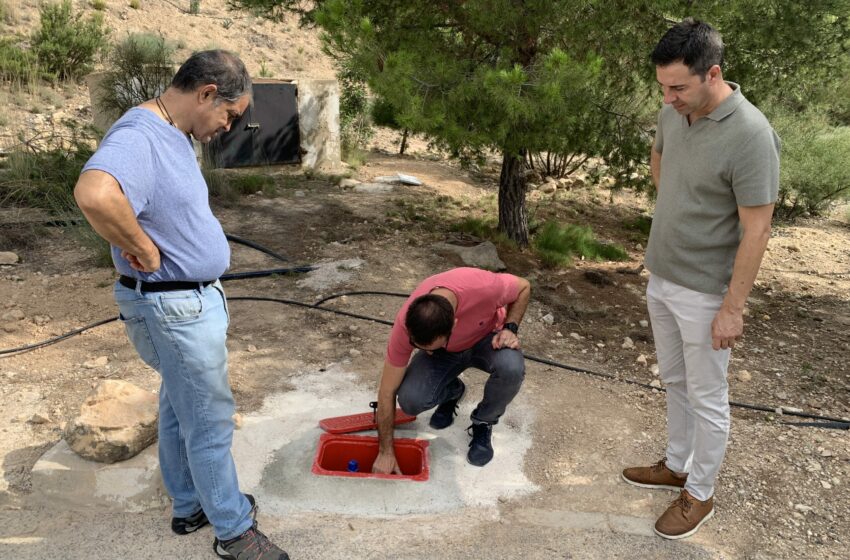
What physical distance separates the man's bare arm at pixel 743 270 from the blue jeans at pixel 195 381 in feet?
5.38

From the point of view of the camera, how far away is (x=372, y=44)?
446 centimetres

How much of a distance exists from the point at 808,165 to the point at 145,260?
9.30 metres

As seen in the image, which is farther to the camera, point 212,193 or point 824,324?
point 212,193

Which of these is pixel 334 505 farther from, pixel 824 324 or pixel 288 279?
pixel 824 324

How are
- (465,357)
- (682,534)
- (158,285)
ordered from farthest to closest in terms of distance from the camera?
1. (465,357)
2. (682,534)
3. (158,285)

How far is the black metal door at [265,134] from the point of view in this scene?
8.77 m

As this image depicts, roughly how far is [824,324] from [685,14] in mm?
2643

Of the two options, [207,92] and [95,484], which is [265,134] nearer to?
[95,484]

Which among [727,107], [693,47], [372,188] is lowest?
[372,188]

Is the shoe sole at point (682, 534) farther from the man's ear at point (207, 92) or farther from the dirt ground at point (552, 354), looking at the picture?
the man's ear at point (207, 92)

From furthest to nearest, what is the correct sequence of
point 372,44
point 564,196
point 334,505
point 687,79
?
1. point 564,196
2. point 372,44
3. point 334,505
4. point 687,79

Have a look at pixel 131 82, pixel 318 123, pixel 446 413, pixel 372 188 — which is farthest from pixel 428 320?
pixel 318 123

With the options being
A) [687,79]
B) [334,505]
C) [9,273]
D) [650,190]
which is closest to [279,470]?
[334,505]

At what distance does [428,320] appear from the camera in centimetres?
249
